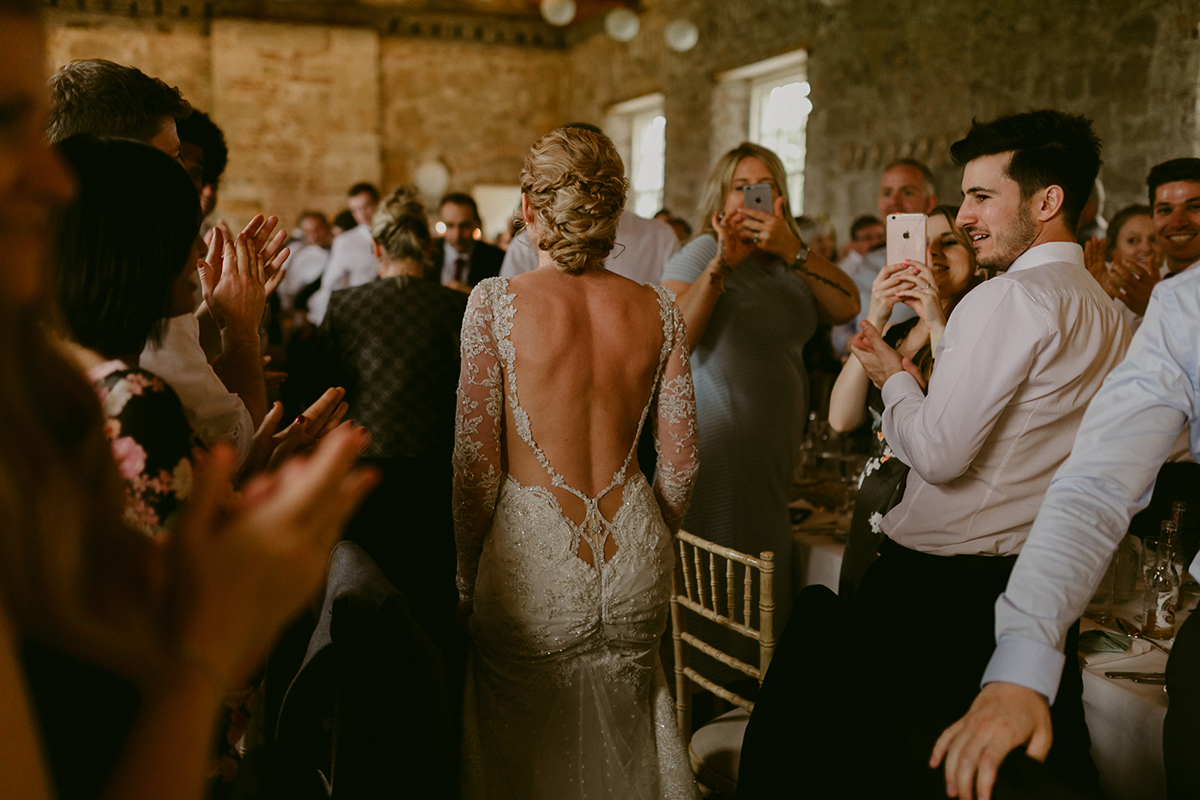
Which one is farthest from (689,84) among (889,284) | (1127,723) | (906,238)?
(1127,723)

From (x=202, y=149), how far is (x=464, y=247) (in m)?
2.64

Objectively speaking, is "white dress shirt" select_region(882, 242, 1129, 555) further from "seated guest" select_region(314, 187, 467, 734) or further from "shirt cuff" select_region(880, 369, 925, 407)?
"seated guest" select_region(314, 187, 467, 734)

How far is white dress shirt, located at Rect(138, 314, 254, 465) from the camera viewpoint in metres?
1.33

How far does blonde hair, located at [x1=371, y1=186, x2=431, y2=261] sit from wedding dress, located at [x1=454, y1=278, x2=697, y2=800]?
1444 mm

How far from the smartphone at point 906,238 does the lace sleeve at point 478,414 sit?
970mm

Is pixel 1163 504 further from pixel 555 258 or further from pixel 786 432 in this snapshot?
pixel 555 258

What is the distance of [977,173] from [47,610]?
171 cm

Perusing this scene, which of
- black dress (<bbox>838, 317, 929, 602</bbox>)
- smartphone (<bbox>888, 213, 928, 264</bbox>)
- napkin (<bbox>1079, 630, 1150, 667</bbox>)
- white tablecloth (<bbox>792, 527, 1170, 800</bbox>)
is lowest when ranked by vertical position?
white tablecloth (<bbox>792, 527, 1170, 800</bbox>)

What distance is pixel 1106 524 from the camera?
1.05 meters

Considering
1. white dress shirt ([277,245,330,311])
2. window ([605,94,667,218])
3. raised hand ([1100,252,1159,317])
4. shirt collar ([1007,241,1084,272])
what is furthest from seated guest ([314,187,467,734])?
window ([605,94,667,218])

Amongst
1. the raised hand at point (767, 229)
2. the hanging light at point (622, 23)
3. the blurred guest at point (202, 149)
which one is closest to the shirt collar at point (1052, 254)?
the raised hand at point (767, 229)

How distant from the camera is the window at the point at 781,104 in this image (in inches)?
322

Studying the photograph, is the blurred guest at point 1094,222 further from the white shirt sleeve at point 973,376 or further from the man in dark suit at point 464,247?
the man in dark suit at point 464,247

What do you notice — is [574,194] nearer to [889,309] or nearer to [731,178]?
[889,309]
